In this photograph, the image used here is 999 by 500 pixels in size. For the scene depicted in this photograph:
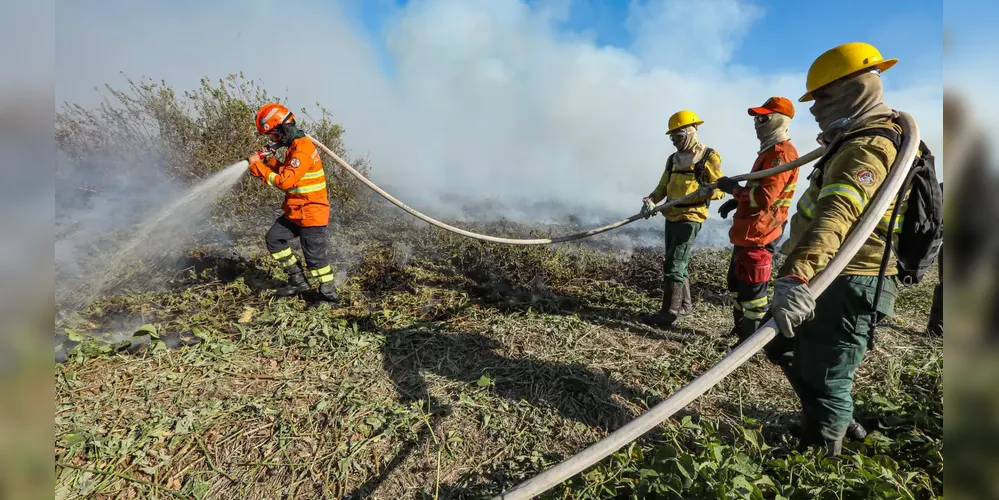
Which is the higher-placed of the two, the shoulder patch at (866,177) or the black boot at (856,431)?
the shoulder patch at (866,177)

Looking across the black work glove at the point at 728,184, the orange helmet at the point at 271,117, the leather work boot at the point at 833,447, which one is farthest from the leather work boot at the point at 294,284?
the leather work boot at the point at 833,447

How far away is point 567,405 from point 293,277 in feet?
12.6

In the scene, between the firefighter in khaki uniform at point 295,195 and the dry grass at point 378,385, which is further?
the firefighter in khaki uniform at point 295,195

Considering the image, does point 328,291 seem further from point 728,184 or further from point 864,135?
point 864,135

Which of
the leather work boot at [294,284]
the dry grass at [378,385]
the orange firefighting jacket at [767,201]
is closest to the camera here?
the dry grass at [378,385]

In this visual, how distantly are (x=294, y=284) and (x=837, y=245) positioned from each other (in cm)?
547

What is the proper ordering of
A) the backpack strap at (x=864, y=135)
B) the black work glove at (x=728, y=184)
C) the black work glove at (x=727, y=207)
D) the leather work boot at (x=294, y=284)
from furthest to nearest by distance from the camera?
the leather work boot at (x=294, y=284) < the black work glove at (x=727, y=207) < the black work glove at (x=728, y=184) < the backpack strap at (x=864, y=135)

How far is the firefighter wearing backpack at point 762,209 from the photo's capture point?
3865 millimetres

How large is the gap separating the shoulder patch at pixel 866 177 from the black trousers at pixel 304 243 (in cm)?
502

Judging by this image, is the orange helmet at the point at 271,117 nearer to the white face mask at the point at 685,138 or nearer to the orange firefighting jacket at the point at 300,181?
the orange firefighting jacket at the point at 300,181

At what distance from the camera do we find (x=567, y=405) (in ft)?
11.4

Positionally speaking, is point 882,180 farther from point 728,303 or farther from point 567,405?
point 728,303

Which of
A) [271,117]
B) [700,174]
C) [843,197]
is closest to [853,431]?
[843,197]
